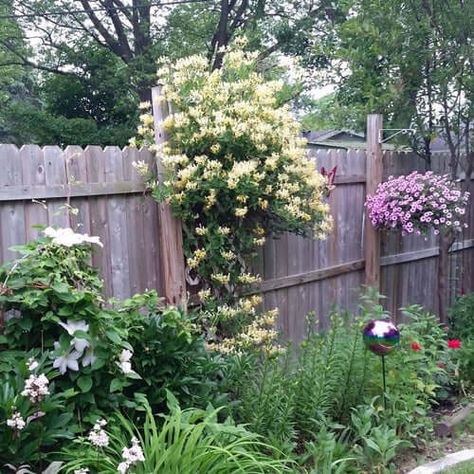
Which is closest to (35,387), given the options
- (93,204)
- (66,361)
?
(66,361)

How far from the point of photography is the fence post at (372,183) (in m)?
5.05

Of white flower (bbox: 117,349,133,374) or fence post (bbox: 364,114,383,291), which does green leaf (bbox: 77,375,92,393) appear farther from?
fence post (bbox: 364,114,383,291)

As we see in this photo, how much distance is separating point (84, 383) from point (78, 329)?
9.3 inches

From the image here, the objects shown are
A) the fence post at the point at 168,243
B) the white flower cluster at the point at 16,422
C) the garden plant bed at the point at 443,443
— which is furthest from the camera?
the fence post at the point at 168,243

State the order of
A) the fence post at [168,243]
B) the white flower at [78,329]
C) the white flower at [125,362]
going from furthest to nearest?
the fence post at [168,243]
the white flower at [125,362]
the white flower at [78,329]

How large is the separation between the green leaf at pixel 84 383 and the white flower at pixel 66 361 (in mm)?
51

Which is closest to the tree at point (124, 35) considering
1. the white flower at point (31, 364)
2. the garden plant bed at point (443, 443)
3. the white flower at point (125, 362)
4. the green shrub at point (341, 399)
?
the garden plant bed at point (443, 443)

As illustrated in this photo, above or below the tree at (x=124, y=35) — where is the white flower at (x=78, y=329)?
below

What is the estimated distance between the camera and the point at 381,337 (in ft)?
9.80

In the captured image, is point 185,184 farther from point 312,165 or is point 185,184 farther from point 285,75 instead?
point 285,75

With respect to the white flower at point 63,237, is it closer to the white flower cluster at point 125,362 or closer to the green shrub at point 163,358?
the green shrub at point 163,358

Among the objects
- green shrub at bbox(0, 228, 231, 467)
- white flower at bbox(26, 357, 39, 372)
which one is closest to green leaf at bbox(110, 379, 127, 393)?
green shrub at bbox(0, 228, 231, 467)

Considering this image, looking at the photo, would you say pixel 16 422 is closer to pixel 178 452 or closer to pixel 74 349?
pixel 74 349

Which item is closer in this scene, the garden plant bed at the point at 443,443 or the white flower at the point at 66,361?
Answer: the white flower at the point at 66,361
